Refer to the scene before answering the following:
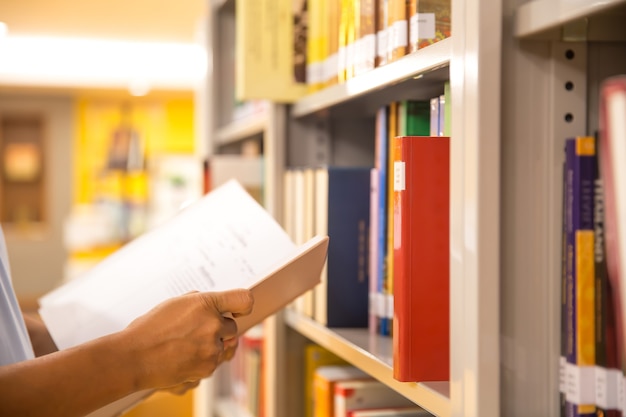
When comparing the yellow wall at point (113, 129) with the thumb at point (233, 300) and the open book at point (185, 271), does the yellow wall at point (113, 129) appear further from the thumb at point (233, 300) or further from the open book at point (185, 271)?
the thumb at point (233, 300)

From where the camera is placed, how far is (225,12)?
2.72 metres

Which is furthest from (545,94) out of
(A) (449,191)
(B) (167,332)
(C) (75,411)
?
(C) (75,411)

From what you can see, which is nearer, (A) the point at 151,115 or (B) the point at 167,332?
(B) the point at 167,332

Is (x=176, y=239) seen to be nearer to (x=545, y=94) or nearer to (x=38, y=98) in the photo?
(x=545, y=94)

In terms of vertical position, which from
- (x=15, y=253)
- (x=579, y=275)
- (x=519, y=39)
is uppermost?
(x=519, y=39)

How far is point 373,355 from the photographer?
4.02 feet

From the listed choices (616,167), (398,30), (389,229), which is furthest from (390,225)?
(616,167)

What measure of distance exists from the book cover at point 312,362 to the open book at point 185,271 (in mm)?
419

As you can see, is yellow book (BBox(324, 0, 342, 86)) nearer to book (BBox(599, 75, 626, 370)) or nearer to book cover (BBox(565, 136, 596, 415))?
book cover (BBox(565, 136, 596, 415))

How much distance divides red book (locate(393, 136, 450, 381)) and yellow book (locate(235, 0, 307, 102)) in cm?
78

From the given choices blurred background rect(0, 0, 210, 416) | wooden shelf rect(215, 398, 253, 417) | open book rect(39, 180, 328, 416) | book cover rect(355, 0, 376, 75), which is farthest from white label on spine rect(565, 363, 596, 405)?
blurred background rect(0, 0, 210, 416)

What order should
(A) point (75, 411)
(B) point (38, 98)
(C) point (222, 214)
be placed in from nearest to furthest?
(A) point (75, 411), (C) point (222, 214), (B) point (38, 98)

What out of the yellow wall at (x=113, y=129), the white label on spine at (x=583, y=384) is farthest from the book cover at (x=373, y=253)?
the yellow wall at (x=113, y=129)

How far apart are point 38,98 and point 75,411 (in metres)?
7.44
